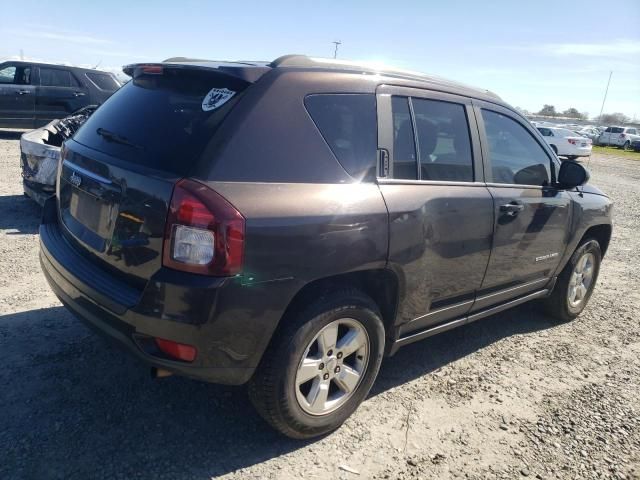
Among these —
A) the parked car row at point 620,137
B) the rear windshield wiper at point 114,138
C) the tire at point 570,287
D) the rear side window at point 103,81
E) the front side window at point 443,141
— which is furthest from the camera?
the parked car row at point 620,137

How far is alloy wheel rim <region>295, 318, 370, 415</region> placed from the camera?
8.47 ft

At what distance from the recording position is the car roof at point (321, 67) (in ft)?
8.19

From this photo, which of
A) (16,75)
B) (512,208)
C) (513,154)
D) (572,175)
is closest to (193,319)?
(512,208)

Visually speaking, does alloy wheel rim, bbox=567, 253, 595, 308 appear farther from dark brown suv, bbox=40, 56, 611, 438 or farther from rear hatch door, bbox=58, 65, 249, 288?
rear hatch door, bbox=58, 65, 249, 288

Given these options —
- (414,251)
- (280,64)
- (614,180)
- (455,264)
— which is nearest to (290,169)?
(280,64)

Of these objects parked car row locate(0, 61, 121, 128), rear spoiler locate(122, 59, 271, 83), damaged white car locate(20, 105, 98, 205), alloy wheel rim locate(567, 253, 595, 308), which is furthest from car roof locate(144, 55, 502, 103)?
parked car row locate(0, 61, 121, 128)

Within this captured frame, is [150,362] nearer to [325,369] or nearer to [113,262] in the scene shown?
[113,262]

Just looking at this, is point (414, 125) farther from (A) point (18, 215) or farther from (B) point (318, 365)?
(A) point (18, 215)

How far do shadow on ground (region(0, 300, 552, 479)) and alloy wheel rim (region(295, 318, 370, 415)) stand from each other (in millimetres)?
275

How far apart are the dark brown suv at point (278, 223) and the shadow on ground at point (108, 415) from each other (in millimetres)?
355

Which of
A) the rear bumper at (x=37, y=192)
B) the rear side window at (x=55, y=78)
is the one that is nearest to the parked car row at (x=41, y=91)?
the rear side window at (x=55, y=78)

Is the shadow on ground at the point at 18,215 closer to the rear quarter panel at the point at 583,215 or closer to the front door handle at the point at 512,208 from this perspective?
the front door handle at the point at 512,208

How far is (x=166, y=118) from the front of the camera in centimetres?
251

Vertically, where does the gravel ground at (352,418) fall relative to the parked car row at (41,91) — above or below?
below
